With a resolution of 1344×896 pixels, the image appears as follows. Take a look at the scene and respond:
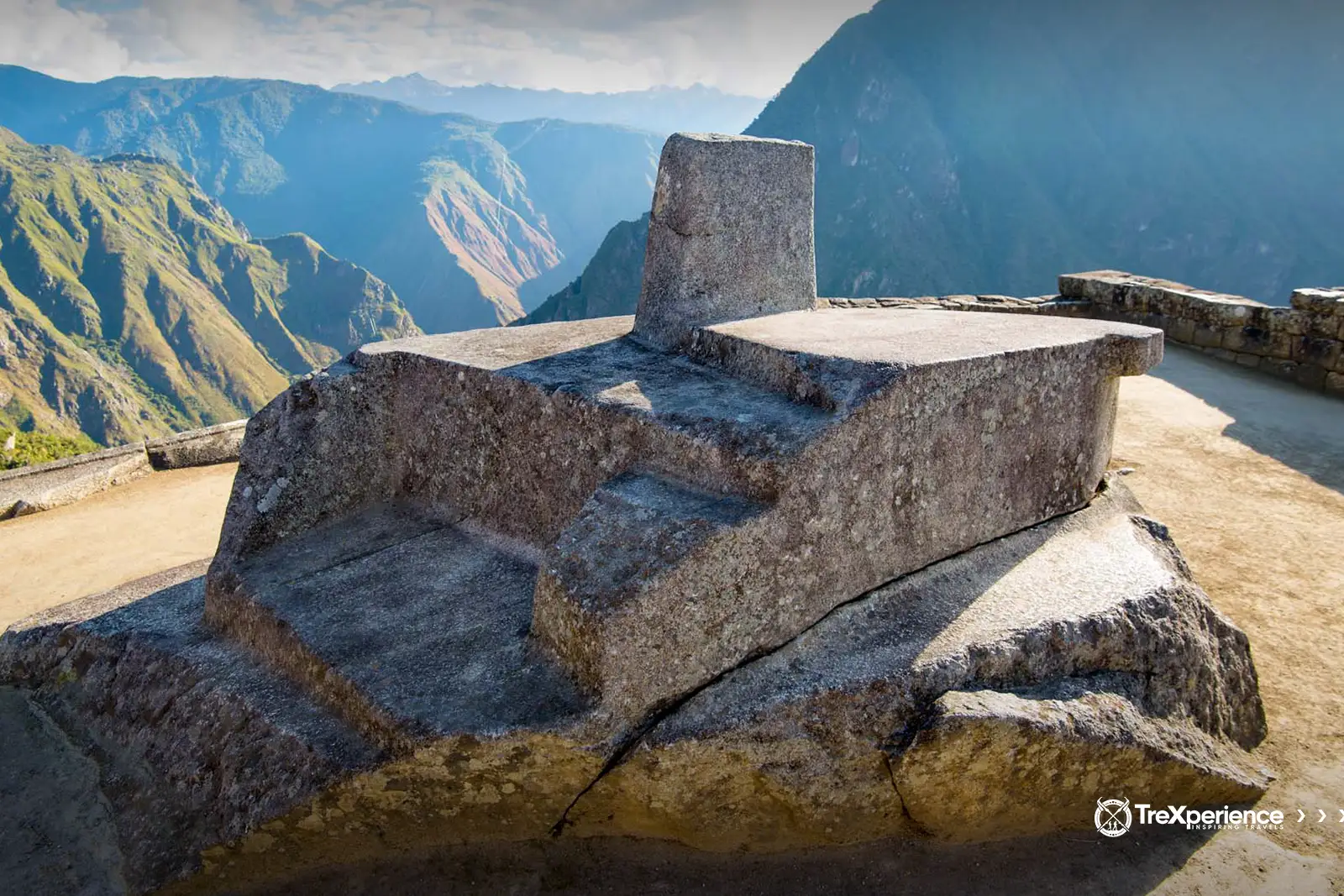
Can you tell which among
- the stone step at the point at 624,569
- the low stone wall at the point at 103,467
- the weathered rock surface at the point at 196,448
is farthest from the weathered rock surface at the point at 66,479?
the stone step at the point at 624,569

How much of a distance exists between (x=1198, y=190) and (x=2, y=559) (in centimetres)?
11593

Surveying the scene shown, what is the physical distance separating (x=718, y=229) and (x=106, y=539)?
5.01 meters

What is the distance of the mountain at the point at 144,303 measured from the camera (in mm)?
106438

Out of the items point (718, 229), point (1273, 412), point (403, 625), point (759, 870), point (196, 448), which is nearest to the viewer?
point (759, 870)

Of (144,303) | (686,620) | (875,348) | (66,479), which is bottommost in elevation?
(144,303)

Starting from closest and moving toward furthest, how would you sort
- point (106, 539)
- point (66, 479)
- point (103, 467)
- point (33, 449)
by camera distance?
1. point (106, 539)
2. point (66, 479)
3. point (103, 467)
4. point (33, 449)

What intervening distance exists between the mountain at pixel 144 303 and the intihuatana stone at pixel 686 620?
306 feet

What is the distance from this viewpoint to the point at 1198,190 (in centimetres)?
9800

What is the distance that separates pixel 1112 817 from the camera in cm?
320

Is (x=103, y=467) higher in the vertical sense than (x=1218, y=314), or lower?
lower

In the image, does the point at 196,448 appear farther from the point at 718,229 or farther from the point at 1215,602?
the point at 1215,602

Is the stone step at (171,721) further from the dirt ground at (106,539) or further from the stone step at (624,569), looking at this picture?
the dirt ground at (106,539)

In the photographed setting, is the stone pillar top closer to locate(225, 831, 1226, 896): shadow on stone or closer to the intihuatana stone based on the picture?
the intihuatana stone

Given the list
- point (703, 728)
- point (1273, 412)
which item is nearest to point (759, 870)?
point (703, 728)
